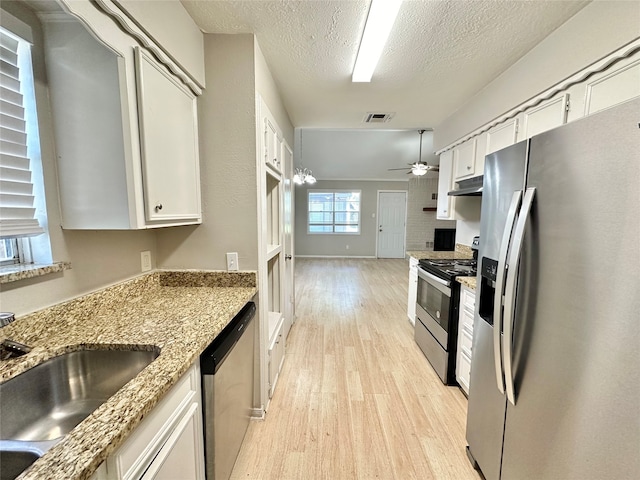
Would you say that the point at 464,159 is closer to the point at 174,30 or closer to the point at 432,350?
the point at 432,350

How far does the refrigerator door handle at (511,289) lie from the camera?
3.44 feet

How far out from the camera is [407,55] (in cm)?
181

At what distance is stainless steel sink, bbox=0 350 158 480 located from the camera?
0.83m

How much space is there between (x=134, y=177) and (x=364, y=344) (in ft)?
8.62

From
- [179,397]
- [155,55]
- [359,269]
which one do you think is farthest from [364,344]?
[359,269]

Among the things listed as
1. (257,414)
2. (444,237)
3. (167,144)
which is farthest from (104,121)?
(444,237)

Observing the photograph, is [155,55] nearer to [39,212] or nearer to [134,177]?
[134,177]

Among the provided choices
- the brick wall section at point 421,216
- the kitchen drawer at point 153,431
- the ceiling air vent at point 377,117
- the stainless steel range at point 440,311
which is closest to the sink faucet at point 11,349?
the kitchen drawer at point 153,431

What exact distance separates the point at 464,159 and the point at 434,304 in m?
1.52

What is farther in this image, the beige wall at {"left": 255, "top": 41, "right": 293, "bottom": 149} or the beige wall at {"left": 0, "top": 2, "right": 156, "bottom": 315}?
the beige wall at {"left": 255, "top": 41, "right": 293, "bottom": 149}

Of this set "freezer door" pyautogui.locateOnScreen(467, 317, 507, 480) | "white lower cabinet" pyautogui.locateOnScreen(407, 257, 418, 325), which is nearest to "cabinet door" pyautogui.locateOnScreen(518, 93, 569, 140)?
"freezer door" pyautogui.locateOnScreen(467, 317, 507, 480)

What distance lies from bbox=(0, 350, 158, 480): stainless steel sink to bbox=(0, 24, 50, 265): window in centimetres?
46

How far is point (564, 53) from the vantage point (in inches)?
60.8

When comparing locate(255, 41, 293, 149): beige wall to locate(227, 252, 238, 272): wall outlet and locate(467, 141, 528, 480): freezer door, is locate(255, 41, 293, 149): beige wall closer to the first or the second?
locate(227, 252, 238, 272): wall outlet
